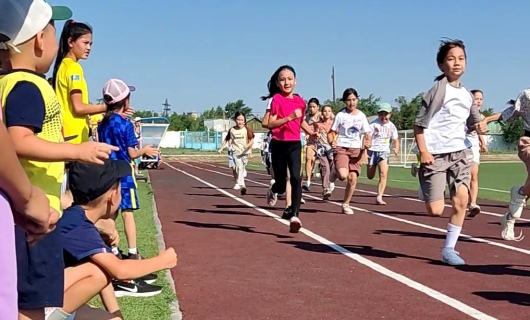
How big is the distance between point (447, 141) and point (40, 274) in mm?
5037

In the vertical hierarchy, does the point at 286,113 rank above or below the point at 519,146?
above

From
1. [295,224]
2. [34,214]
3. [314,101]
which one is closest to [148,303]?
[34,214]

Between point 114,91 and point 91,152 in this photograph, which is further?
point 114,91

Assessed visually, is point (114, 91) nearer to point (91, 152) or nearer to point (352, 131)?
point (91, 152)

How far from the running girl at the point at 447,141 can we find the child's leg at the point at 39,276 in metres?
4.62

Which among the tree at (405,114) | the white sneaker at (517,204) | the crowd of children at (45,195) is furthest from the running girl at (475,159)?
the tree at (405,114)

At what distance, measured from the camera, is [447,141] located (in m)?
7.29

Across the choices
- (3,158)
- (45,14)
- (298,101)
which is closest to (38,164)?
(45,14)

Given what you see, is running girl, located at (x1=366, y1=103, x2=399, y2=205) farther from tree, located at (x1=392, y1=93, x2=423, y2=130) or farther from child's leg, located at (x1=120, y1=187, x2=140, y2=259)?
tree, located at (x1=392, y1=93, x2=423, y2=130)

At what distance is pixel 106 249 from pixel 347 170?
881 cm

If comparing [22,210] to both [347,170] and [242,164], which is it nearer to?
[347,170]

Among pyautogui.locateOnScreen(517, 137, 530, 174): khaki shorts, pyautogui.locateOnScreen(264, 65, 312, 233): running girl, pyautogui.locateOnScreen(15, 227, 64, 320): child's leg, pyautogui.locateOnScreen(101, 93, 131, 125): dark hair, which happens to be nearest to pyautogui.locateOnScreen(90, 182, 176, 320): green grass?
pyautogui.locateOnScreen(101, 93, 131, 125): dark hair

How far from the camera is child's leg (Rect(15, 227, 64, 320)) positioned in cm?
309

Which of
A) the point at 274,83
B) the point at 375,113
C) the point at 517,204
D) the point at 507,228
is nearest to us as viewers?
the point at 517,204
